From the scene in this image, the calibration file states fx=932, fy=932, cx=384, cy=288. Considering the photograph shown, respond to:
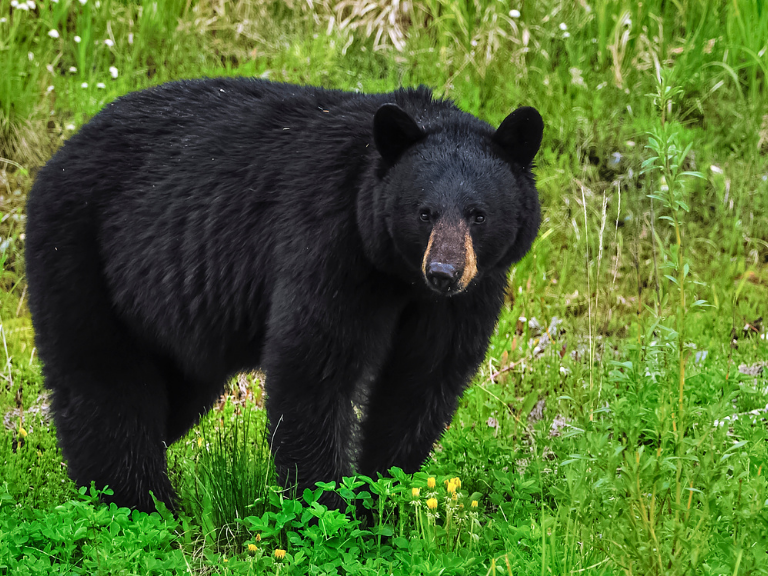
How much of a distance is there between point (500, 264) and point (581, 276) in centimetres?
213

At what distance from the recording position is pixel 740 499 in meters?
2.61

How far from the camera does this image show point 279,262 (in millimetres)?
3412

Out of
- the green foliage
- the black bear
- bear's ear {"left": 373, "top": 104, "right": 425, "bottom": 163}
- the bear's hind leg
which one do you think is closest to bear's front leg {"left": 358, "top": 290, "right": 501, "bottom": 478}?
the black bear

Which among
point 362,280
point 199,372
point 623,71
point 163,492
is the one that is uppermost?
point 623,71

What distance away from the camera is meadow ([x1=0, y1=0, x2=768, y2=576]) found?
2.57 meters

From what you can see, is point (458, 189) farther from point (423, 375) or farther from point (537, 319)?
point (537, 319)

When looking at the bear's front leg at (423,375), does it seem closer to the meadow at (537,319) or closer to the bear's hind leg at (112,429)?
the meadow at (537,319)

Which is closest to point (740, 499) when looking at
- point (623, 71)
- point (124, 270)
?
point (124, 270)

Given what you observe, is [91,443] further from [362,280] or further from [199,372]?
[362,280]

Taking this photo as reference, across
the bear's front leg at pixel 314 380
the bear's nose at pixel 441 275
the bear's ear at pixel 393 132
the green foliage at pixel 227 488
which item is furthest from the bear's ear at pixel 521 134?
the green foliage at pixel 227 488

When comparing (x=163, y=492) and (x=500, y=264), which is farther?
(x=163, y=492)

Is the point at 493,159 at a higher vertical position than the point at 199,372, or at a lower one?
higher

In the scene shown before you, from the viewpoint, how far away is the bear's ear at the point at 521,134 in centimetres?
335

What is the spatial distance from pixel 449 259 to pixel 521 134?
652mm
